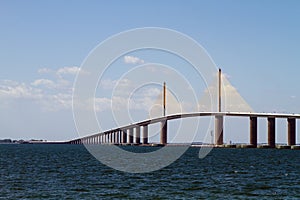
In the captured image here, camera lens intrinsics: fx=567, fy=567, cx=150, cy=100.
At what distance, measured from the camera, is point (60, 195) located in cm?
3678

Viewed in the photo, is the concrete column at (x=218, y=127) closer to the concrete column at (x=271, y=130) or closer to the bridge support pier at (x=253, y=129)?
the bridge support pier at (x=253, y=129)

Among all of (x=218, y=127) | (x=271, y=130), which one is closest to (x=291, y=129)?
(x=271, y=130)

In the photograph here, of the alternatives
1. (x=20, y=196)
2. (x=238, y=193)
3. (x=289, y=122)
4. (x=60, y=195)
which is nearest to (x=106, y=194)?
(x=60, y=195)

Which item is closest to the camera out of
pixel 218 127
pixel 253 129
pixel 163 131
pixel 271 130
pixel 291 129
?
pixel 291 129

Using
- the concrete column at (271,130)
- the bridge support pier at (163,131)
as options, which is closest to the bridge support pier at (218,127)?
the concrete column at (271,130)

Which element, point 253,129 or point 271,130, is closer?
point 271,130

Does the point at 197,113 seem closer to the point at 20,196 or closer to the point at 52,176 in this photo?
the point at 52,176

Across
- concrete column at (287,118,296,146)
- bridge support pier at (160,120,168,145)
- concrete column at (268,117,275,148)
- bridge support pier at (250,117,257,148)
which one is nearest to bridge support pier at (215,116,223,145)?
bridge support pier at (250,117,257,148)

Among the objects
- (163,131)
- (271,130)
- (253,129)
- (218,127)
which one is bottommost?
(163,131)

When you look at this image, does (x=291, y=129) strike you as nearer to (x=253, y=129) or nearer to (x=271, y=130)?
(x=271, y=130)

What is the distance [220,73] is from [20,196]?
14254 cm

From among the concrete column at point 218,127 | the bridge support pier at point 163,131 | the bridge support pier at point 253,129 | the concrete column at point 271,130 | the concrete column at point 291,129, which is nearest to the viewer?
the concrete column at point 291,129

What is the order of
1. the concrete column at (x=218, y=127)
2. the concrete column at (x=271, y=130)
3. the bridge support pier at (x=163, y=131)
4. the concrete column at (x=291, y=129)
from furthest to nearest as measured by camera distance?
the bridge support pier at (x=163, y=131), the concrete column at (x=218, y=127), the concrete column at (x=271, y=130), the concrete column at (x=291, y=129)

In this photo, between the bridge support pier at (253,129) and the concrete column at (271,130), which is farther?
the bridge support pier at (253,129)
